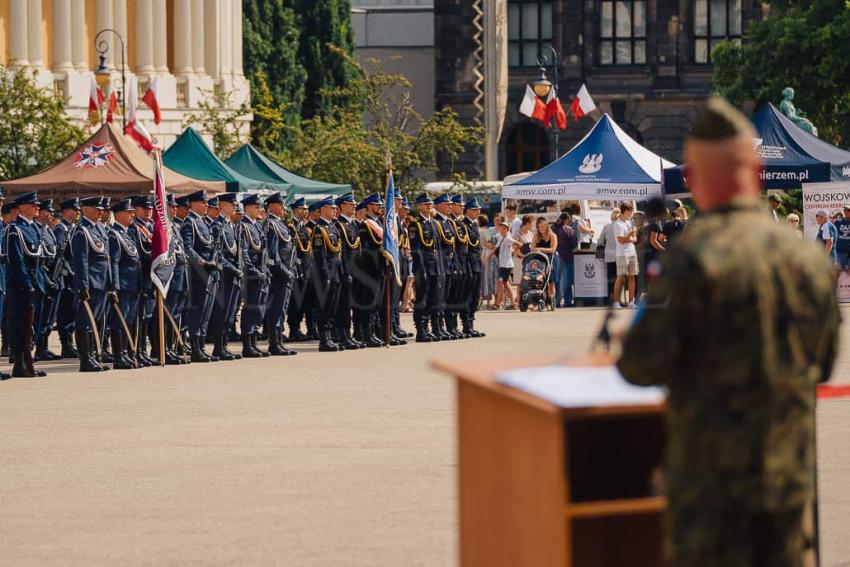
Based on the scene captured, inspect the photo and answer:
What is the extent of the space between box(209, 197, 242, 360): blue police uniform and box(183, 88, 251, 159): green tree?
19.6 metres

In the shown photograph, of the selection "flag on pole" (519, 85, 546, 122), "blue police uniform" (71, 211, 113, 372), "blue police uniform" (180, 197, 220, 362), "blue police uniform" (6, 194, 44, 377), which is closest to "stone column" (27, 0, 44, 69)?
"flag on pole" (519, 85, 546, 122)

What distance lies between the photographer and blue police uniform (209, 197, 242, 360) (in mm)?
20875

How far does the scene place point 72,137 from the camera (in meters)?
34.2

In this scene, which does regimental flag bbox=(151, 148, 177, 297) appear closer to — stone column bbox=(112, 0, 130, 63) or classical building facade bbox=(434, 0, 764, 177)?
stone column bbox=(112, 0, 130, 63)

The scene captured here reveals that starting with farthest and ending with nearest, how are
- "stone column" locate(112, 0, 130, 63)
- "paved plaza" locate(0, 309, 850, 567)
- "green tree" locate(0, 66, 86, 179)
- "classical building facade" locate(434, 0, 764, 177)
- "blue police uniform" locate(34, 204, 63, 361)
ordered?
"classical building facade" locate(434, 0, 764, 177), "stone column" locate(112, 0, 130, 63), "green tree" locate(0, 66, 86, 179), "blue police uniform" locate(34, 204, 63, 361), "paved plaza" locate(0, 309, 850, 567)

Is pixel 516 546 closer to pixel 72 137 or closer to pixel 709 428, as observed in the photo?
pixel 709 428

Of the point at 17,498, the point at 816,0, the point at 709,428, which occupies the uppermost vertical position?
the point at 816,0

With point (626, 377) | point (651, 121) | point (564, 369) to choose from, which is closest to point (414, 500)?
point (564, 369)

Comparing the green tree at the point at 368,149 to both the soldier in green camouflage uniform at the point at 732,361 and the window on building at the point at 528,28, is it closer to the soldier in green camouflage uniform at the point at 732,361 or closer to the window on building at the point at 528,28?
the window on building at the point at 528,28

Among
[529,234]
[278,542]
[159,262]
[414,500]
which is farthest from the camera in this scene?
[529,234]

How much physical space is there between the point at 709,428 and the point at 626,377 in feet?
0.94

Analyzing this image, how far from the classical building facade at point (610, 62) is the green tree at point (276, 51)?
7148 mm

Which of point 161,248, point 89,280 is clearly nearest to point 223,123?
point 161,248

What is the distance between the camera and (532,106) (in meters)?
46.0
